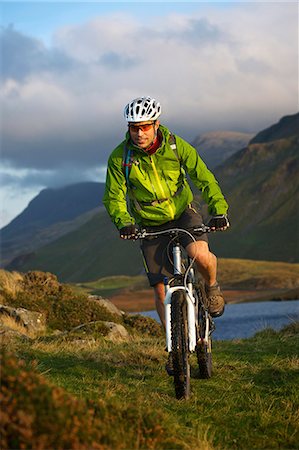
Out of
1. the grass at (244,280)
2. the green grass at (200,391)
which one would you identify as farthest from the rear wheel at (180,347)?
the grass at (244,280)

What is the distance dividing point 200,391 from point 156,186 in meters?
2.36

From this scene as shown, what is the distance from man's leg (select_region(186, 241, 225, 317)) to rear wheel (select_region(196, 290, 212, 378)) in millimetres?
145

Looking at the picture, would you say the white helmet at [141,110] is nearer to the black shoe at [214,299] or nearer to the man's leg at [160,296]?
the man's leg at [160,296]

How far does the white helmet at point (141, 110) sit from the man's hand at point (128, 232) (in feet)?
3.80

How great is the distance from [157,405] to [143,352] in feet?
11.9

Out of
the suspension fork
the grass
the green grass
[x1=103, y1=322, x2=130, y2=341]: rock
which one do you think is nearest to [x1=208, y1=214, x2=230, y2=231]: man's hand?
the suspension fork

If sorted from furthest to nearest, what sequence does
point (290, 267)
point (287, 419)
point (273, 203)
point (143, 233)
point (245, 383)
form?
→ point (273, 203) < point (290, 267) < point (245, 383) < point (143, 233) < point (287, 419)

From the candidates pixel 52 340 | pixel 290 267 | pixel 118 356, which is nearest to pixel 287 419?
pixel 118 356

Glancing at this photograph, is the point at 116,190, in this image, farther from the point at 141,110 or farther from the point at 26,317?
the point at 26,317

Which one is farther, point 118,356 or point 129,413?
point 118,356

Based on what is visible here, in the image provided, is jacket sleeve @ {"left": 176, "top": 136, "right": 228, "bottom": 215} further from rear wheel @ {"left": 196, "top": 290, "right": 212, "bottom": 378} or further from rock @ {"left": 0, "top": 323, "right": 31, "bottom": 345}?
rock @ {"left": 0, "top": 323, "right": 31, "bottom": 345}

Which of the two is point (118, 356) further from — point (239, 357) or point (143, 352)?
point (239, 357)

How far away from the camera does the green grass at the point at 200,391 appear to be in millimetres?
5977

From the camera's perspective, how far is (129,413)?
18.1 ft
